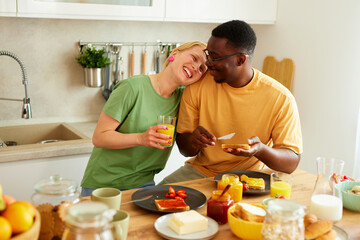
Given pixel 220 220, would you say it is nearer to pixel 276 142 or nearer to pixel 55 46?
pixel 276 142

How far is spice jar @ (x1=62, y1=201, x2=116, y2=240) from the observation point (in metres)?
0.90

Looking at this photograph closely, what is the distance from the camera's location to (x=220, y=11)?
309cm

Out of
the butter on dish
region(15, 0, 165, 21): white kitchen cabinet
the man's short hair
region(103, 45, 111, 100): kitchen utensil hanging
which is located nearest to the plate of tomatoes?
the butter on dish

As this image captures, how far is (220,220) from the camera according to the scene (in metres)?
1.47

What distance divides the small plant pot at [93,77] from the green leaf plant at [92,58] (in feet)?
0.10

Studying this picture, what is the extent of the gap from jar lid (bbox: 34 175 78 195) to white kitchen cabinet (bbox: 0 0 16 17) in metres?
1.56

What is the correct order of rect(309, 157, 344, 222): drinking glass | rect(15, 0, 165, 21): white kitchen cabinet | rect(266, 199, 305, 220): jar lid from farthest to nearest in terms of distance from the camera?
rect(15, 0, 165, 21): white kitchen cabinet → rect(309, 157, 344, 222): drinking glass → rect(266, 199, 305, 220): jar lid

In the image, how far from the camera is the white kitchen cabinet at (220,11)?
9.53ft

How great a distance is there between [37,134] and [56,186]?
78.1 inches

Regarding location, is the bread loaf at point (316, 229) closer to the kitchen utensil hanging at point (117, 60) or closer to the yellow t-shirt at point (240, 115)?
the yellow t-shirt at point (240, 115)

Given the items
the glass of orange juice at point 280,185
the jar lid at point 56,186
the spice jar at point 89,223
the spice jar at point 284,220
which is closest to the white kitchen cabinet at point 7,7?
the jar lid at point 56,186

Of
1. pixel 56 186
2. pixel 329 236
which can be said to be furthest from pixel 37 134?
pixel 329 236

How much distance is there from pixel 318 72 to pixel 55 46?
1836 millimetres

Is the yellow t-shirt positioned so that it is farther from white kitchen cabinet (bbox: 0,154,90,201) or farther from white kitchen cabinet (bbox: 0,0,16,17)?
white kitchen cabinet (bbox: 0,0,16,17)
